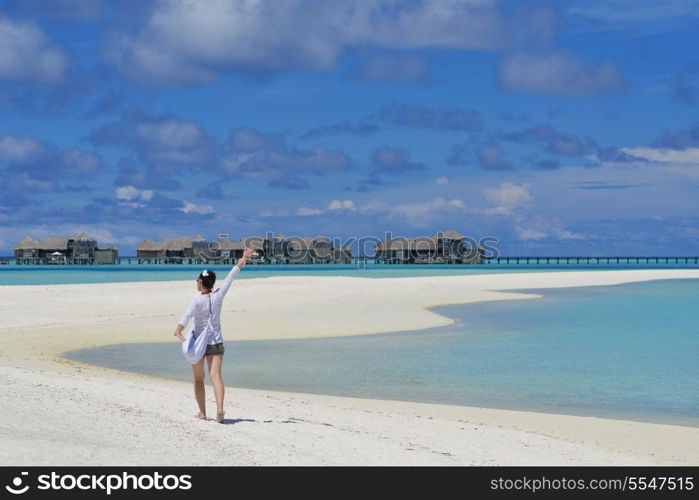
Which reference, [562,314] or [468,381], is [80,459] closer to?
[468,381]

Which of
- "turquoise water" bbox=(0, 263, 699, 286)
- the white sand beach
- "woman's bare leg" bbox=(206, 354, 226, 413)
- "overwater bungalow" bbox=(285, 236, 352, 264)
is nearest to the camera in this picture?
the white sand beach

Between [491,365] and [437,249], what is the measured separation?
5872 inches

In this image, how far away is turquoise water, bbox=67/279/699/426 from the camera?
13955 mm

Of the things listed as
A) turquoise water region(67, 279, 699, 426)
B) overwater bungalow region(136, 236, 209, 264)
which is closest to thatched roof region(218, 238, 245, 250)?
overwater bungalow region(136, 236, 209, 264)

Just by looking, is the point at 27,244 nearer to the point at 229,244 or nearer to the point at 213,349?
the point at 229,244

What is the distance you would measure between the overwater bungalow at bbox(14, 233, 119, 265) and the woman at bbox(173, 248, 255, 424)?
16335cm

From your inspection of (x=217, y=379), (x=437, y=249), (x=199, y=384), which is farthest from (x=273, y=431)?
(x=437, y=249)

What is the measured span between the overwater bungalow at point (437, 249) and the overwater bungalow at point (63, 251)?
61.1 metres

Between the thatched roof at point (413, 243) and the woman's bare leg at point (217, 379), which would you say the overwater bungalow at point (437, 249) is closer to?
the thatched roof at point (413, 243)

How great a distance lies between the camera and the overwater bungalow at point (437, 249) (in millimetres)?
166250

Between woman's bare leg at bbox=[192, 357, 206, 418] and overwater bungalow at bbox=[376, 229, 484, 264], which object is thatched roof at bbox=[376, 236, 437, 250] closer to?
overwater bungalow at bbox=[376, 229, 484, 264]

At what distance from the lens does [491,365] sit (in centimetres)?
1789
